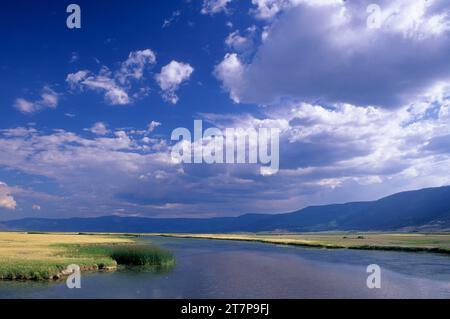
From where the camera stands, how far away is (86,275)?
4519cm

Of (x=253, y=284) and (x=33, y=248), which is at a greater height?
(x=33, y=248)

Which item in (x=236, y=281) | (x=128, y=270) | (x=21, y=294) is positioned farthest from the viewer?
(x=128, y=270)

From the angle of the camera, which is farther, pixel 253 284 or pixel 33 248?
pixel 33 248

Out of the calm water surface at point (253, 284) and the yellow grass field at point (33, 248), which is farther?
the yellow grass field at point (33, 248)

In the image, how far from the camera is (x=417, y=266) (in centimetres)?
5697

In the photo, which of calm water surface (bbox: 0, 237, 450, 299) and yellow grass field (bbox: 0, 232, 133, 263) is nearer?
calm water surface (bbox: 0, 237, 450, 299)
